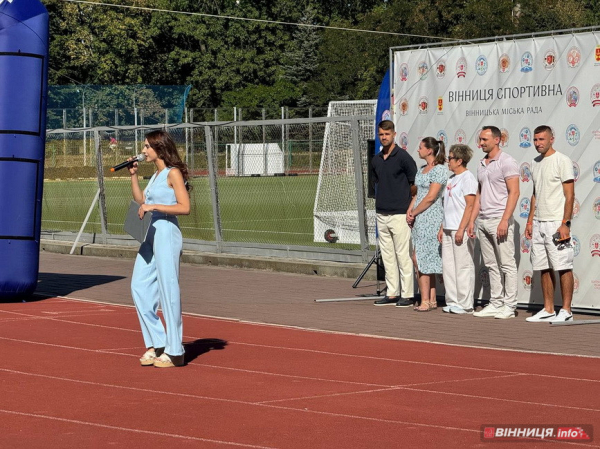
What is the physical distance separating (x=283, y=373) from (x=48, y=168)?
1739cm

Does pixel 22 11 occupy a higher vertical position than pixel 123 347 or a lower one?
higher

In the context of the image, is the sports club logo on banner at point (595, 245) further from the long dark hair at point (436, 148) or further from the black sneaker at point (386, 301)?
the black sneaker at point (386, 301)

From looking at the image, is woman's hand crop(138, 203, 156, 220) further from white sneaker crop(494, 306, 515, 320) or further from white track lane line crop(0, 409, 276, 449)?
white sneaker crop(494, 306, 515, 320)

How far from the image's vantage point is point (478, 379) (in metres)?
8.84

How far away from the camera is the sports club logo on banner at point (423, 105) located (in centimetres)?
1388

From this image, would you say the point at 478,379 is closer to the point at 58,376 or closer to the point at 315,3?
the point at 58,376

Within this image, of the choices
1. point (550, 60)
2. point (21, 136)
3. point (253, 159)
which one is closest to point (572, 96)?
point (550, 60)

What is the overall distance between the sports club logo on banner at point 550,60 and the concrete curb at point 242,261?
464cm

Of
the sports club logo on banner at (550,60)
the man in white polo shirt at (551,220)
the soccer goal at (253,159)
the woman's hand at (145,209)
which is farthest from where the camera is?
the soccer goal at (253,159)

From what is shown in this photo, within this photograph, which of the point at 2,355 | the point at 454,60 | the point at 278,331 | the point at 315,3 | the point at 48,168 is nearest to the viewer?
the point at 2,355

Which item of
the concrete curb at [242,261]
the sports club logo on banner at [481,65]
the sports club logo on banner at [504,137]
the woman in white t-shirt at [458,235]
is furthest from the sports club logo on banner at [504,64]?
A: the concrete curb at [242,261]

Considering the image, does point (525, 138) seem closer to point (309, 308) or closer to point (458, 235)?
point (458, 235)

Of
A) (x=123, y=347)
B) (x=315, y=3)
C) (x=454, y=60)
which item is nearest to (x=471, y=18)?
(x=315, y=3)

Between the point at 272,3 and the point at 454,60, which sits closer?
the point at 454,60
